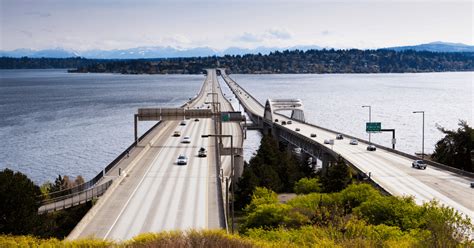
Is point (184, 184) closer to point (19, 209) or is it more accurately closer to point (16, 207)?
point (19, 209)

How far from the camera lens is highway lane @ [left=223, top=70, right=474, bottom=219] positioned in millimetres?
37219

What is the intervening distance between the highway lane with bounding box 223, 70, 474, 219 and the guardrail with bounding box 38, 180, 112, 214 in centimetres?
1827

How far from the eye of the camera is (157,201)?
113ft

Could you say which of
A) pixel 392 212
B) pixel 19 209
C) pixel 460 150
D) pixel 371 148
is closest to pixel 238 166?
pixel 371 148

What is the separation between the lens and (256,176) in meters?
48.3

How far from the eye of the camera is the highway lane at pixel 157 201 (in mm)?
28297

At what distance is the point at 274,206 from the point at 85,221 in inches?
431

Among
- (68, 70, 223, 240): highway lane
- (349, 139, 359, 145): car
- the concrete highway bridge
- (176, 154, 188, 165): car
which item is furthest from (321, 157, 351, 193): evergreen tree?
(349, 139, 359, 145): car

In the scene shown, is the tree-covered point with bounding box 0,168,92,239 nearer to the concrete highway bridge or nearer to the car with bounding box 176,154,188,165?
the concrete highway bridge

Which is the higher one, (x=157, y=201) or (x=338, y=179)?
(x=157, y=201)

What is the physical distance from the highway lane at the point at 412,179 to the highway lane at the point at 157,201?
12358 millimetres

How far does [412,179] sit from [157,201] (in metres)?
19.7

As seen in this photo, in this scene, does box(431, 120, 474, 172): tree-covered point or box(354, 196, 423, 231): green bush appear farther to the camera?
box(431, 120, 474, 172): tree-covered point

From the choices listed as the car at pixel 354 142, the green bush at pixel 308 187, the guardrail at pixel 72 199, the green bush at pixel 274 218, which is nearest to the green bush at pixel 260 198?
the green bush at pixel 274 218
